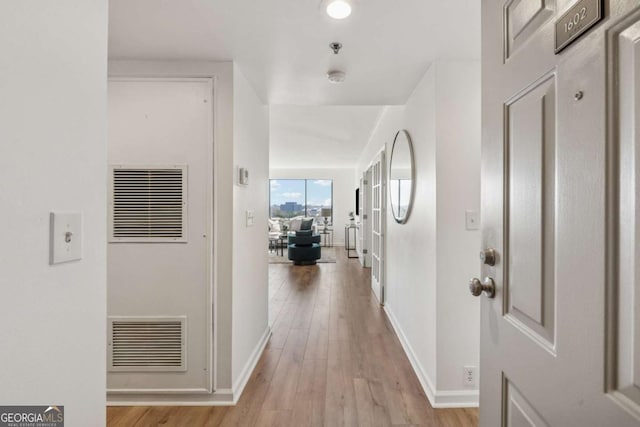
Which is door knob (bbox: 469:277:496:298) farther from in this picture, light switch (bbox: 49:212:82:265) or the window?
the window

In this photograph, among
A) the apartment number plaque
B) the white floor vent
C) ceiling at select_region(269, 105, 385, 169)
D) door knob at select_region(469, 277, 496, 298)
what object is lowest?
the white floor vent

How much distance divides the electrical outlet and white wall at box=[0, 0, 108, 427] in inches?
77.4

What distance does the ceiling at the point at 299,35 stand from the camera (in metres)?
1.48

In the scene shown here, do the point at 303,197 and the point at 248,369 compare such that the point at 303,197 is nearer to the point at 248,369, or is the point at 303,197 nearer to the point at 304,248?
the point at 304,248

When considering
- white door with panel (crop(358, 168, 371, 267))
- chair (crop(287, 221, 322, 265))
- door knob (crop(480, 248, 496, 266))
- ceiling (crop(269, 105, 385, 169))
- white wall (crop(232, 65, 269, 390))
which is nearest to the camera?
door knob (crop(480, 248, 496, 266))

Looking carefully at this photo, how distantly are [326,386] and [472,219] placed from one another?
1498 millimetres

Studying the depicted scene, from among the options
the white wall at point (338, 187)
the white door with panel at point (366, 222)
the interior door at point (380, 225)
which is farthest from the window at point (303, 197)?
the interior door at point (380, 225)

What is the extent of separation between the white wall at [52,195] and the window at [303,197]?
922cm

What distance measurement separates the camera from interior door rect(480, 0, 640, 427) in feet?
1.59

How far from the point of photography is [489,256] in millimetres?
894

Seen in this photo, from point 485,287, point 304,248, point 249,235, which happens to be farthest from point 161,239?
point 304,248

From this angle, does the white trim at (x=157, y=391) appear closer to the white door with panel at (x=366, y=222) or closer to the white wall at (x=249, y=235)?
the white wall at (x=249, y=235)

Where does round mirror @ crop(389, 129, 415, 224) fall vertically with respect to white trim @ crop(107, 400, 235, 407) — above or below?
above

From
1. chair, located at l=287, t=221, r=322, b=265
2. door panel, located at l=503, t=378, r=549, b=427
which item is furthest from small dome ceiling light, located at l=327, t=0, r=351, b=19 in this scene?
chair, located at l=287, t=221, r=322, b=265
